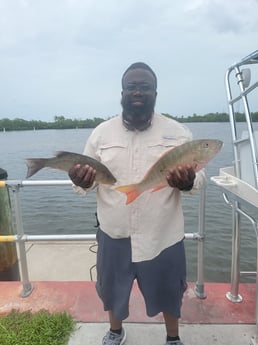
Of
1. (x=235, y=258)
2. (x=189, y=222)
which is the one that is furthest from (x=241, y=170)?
(x=189, y=222)

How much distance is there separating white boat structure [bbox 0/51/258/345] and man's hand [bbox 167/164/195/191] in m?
0.48

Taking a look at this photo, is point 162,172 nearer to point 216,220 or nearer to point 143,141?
point 143,141

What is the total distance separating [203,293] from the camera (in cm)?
303

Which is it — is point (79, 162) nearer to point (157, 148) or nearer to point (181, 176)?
point (157, 148)

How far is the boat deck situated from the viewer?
252cm

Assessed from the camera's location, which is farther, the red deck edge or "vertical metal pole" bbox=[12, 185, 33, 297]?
"vertical metal pole" bbox=[12, 185, 33, 297]

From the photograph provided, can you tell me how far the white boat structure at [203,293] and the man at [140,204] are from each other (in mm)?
495

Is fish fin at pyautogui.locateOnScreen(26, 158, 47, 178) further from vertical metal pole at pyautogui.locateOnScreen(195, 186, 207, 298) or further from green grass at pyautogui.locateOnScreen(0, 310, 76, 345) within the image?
vertical metal pole at pyautogui.locateOnScreen(195, 186, 207, 298)

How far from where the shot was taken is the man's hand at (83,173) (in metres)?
1.95

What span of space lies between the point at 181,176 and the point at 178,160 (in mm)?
95

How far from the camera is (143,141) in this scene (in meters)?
2.10

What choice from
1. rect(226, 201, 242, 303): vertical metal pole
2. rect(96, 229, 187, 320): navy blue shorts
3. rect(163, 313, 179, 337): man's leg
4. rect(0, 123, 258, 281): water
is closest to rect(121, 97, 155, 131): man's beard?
rect(96, 229, 187, 320): navy blue shorts

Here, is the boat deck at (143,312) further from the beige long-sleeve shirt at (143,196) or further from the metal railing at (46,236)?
the beige long-sleeve shirt at (143,196)

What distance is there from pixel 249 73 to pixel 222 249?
19.4 ft
